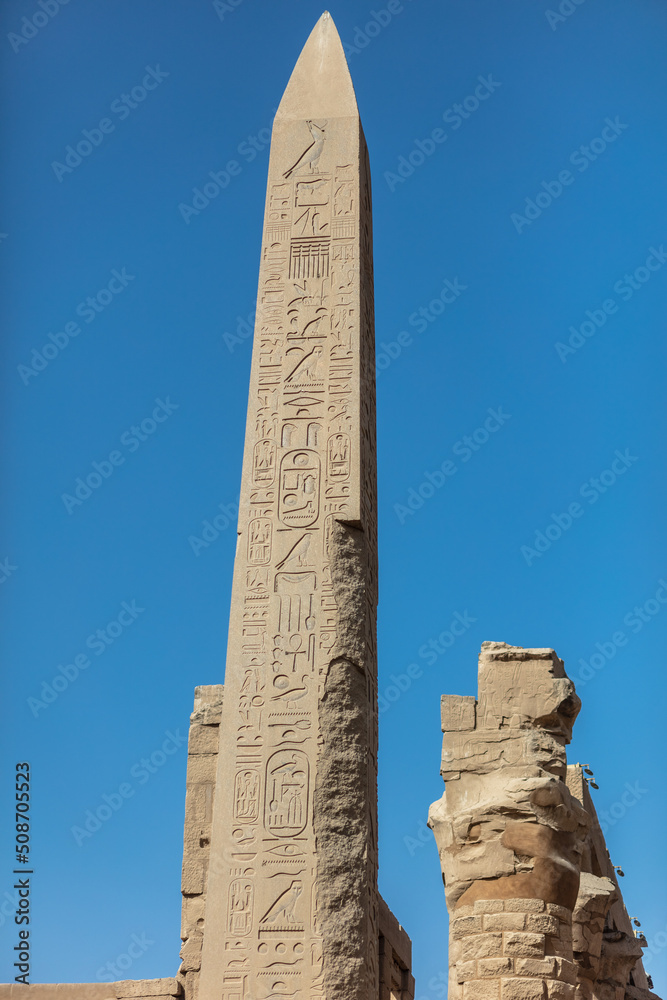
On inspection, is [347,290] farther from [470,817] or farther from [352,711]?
[470,817]

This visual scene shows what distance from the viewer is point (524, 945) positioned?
7410mm

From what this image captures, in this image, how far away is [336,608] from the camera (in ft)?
23.2

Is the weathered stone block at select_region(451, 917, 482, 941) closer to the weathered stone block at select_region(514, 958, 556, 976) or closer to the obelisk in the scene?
the weathered stone block at select_region(514, 958, 556, 976)

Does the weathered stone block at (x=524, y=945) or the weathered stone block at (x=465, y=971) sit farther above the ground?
the weathered stone block at (x=524, y=945)

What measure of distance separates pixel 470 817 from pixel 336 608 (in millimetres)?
1611

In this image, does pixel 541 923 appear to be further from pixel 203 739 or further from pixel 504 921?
pixel 203 739

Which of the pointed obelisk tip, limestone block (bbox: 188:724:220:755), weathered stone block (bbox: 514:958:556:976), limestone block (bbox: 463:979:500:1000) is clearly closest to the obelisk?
the pointed obelisk tip

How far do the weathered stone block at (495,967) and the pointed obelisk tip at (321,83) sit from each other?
500cm

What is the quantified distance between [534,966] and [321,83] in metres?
5.44

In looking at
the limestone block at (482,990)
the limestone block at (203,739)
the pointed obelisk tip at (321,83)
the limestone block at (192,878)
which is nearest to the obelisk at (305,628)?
the pointed obelisk tip at (321,83)

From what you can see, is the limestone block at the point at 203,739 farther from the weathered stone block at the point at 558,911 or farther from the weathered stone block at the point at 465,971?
the weathered stone block at the point at 558,911

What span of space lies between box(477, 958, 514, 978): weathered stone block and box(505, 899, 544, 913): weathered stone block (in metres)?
0.27

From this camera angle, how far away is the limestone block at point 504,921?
24.6 ft

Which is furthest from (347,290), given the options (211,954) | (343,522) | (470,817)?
(211,954)
